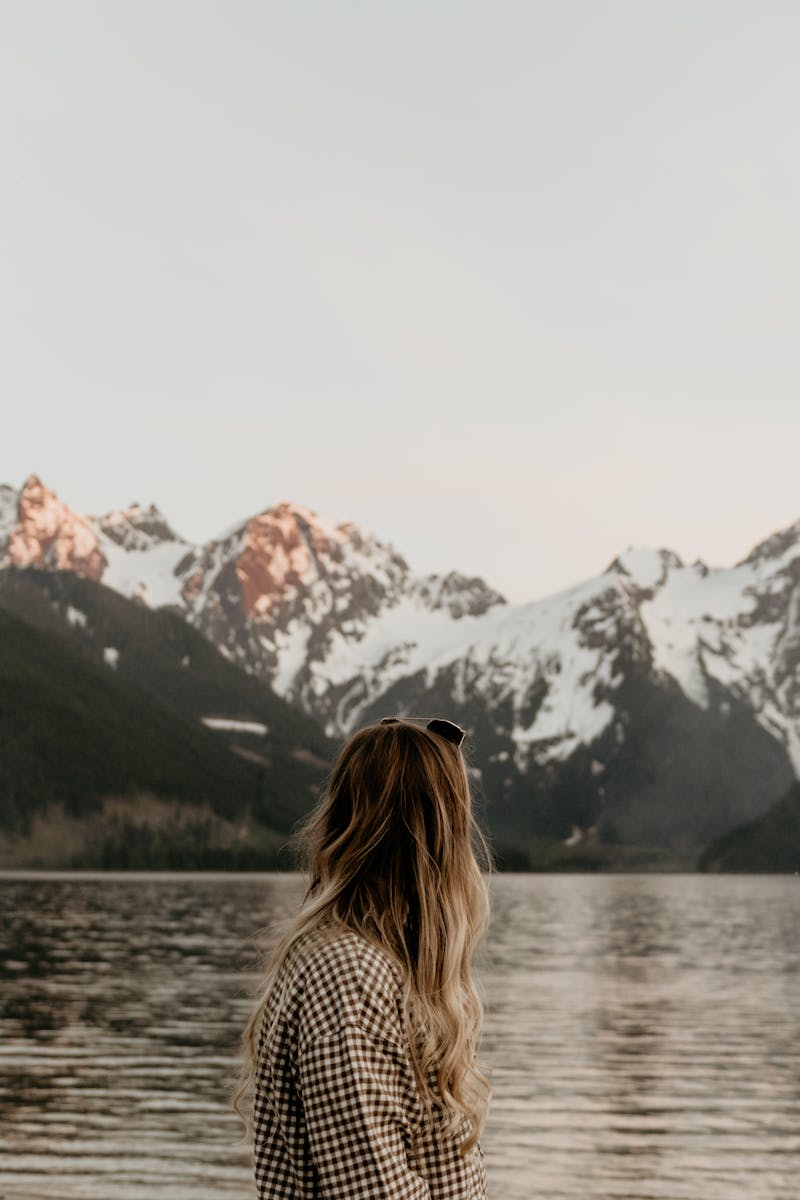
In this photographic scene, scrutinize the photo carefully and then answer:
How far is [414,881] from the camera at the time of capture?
5.73 meters

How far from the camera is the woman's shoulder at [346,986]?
17.0 ft

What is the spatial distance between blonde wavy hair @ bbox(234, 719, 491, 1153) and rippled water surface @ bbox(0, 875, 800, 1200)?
1080 cm

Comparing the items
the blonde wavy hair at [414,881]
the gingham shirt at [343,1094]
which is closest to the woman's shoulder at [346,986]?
the gingham shirt at [343,1094]

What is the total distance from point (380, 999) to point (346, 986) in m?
0.13

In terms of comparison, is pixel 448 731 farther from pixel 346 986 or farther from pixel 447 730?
pixel 346 986

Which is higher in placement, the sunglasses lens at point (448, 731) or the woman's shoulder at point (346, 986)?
the sunglasses lens at point (448, 731)

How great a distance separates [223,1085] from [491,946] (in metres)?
91.6

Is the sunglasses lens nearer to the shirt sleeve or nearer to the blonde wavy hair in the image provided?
the blonde wavy hair

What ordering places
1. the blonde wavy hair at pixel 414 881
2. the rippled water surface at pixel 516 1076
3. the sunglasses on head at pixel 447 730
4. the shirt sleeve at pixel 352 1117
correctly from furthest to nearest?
the rippled water surface at pixel 516 1076 < the sunglasses on head at pixel 447 730 < the blonde wavy hair at pixel 414 881 < the shirt sleeve at pixel 352 1117

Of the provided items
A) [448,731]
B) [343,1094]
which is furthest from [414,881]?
[343,1094]

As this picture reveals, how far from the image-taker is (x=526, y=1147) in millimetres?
43969

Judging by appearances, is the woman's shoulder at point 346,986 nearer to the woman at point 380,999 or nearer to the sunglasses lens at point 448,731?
the woman at point 380,999

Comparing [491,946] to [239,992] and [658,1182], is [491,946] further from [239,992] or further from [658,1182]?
[658,1182]

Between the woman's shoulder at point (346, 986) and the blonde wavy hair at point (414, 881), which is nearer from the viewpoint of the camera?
the woman's shoulder at point (346, 986)
